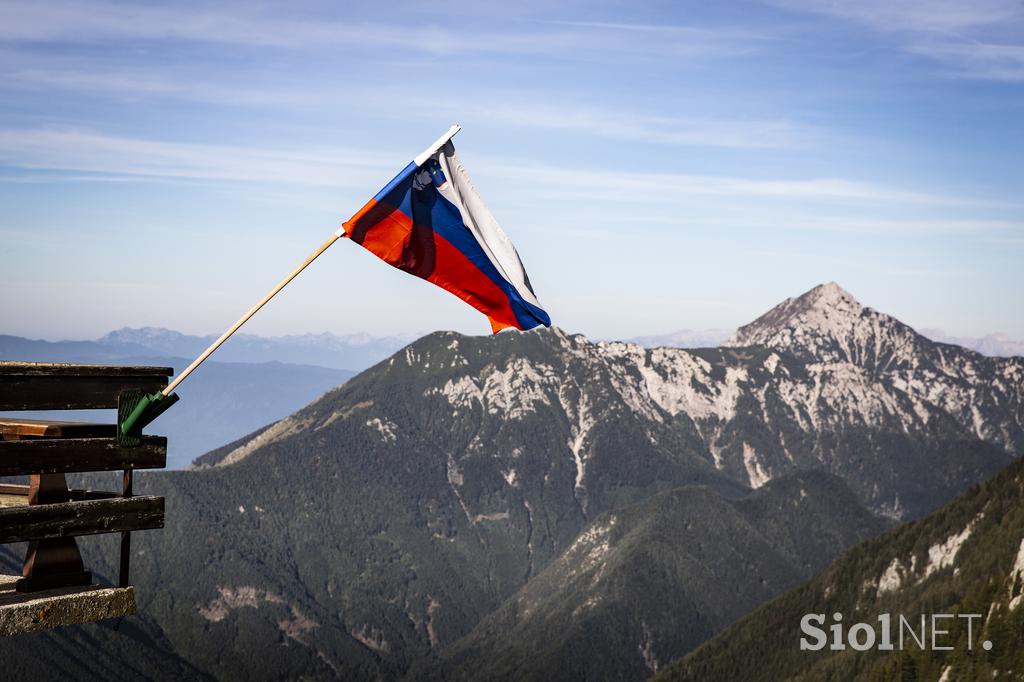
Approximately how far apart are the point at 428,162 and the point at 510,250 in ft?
13.1

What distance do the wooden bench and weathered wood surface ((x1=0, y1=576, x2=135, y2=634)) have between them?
0.17 metres

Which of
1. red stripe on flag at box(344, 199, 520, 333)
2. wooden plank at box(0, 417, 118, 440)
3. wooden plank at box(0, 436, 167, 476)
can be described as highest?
red stripe on flag at box(344, 199, 520, 333)

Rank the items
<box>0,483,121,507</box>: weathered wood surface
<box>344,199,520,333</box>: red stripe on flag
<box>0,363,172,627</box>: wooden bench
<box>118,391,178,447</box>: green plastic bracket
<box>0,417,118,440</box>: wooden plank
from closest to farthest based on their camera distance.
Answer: <box>0,363,172,627</box>: wooden bench, <box>0,417,118,440</box>: wooden plank, <box>118,391,178,447</box>: green plastic bracket, <box>0,483,121,507</box>: weathered wood surface, <box>344,199,520,333</box>: red stripe on flag

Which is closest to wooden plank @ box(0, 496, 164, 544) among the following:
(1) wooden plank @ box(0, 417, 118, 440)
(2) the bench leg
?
(2) the bench leg

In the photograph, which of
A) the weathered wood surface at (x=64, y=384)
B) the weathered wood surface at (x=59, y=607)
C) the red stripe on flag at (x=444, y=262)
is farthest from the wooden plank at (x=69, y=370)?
the red stripe on flag at (x=444, y=262)

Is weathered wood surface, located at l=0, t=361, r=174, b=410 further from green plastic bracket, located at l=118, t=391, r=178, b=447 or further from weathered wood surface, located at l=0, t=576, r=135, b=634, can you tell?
weathered wood surface, located at l=0, t=576, r=135, b=634

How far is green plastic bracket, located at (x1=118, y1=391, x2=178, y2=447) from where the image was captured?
2011 cm

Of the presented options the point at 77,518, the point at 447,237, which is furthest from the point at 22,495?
the point at 447,237

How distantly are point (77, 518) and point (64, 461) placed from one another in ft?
2.97

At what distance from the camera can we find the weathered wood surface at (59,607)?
18.8m

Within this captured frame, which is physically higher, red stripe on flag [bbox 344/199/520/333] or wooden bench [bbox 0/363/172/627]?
red stripe on flag [bbox 344/199/520/333]

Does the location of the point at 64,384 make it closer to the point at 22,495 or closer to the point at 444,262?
the point at 22,495

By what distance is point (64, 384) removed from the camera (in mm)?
19578

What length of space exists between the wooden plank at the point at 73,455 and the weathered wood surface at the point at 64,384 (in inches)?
23.5
